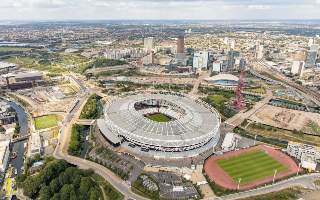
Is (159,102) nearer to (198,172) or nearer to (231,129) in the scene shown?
(231,129)

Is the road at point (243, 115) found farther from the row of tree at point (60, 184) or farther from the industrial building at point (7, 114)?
the industrial building at point (7, 114)

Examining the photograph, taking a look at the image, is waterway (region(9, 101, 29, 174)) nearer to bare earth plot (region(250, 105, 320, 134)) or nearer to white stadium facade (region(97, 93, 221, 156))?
white stadium facade (region(97, 93, 221, 156))

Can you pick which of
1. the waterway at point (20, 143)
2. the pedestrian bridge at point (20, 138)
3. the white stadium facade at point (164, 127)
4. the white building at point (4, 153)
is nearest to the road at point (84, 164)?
the waterway at point (20, 143)

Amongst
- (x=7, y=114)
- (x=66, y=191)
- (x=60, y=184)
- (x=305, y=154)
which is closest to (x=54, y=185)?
(x=60, y=184)

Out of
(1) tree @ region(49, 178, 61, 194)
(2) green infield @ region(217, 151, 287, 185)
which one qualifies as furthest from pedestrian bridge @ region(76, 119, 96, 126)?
(2) green infield @ region(217, 151, 287, 185)

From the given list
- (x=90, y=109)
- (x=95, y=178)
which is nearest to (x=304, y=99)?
(x=90, y=109)

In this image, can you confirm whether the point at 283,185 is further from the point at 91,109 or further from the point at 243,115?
the point at 91,109
